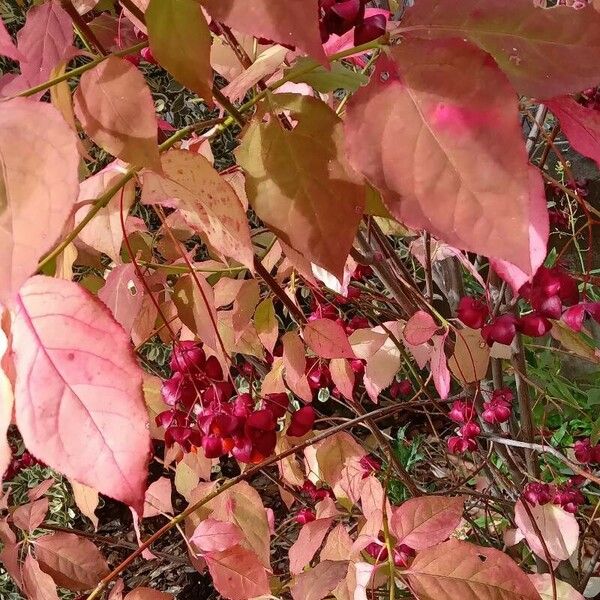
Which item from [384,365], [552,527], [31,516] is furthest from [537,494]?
[31,516]

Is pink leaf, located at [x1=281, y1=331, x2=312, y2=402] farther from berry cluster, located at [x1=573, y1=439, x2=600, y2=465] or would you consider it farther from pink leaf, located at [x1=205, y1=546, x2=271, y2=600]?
berry cluster, located at [x1=573, y1=439, x2=600, y2=465]

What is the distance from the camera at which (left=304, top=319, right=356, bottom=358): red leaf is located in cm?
65

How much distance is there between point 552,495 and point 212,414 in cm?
59

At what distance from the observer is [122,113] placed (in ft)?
1.08

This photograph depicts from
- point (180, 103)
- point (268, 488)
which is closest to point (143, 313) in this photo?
point (268, 488)

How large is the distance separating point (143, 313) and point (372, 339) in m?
0.31

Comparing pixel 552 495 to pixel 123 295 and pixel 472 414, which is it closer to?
pixel 472 414

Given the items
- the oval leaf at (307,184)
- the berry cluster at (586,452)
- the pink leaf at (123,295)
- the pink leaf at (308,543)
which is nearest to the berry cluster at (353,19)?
the oval leaf at (307,184)

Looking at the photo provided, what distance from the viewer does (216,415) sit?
0.56 metres

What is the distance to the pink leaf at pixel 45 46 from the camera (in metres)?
0.43

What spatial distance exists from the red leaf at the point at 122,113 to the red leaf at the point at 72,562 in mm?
631

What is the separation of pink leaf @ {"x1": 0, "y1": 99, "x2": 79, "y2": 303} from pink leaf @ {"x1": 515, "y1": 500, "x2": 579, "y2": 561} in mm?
793

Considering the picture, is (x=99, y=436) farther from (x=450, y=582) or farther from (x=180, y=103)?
(x=180, y=103)

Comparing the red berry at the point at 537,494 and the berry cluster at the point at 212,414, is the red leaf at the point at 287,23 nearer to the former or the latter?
the berry cluster at the point at 212,414
